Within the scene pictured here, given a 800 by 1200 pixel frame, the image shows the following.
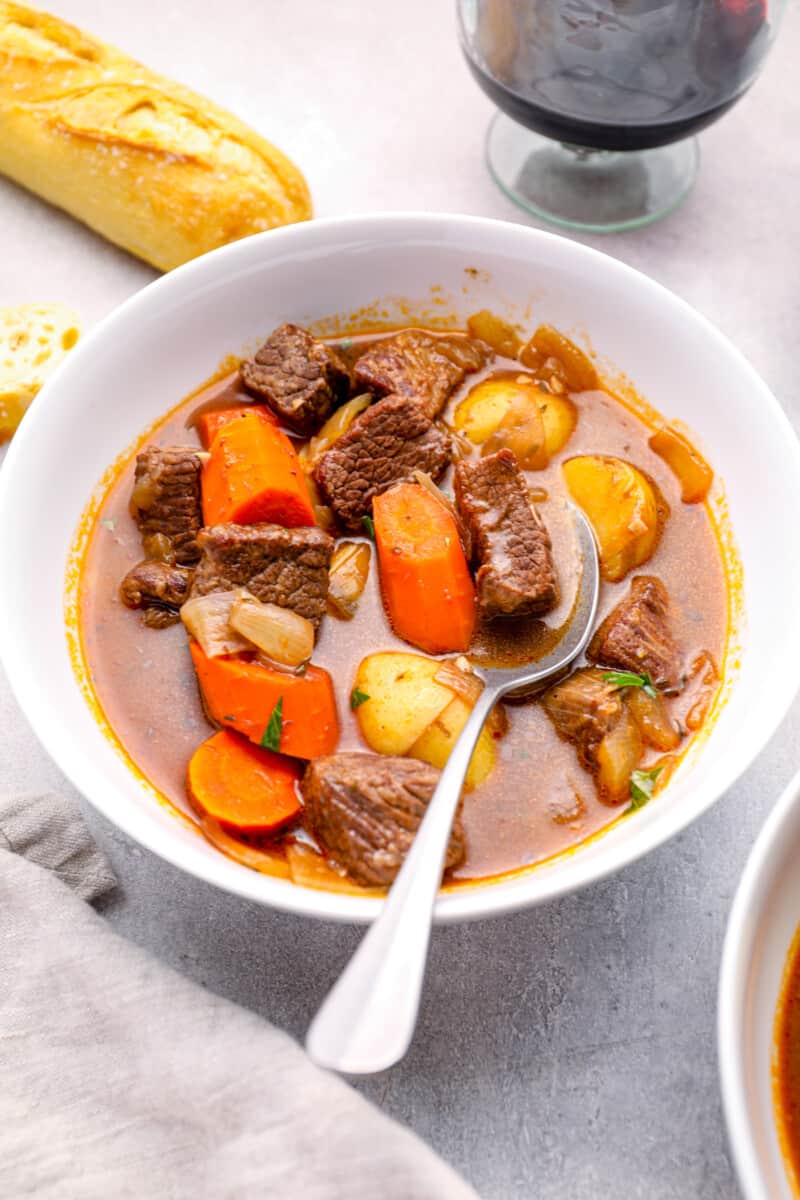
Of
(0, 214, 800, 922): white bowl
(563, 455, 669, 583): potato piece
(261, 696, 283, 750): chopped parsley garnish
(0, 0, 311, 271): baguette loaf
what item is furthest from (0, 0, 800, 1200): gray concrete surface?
(0, 0, 311, 271): baguette loaf

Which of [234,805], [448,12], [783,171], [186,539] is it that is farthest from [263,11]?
[234,805]

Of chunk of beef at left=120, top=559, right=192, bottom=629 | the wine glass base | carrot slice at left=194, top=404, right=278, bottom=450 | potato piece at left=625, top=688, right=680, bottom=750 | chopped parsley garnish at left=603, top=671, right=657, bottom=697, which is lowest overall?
chunk of beef at left=120, top=559, right=192, bottom=629

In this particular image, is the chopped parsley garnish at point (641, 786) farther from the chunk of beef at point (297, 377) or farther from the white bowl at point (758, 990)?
the chunk of beef at point (297, 377)

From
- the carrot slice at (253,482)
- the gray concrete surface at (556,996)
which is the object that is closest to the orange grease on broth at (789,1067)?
the gray concrete surface at (556,996)

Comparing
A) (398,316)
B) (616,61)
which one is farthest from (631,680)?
(616,61)

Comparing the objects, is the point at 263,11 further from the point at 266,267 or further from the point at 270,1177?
the point at 270,1177

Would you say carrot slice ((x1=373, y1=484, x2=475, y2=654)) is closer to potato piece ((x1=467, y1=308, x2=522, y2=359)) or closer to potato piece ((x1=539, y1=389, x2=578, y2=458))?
potato piece ((x1=539, y1=389, x2=578, y2=458))

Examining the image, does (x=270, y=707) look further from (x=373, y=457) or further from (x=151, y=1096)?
(x=151, y=1096)
